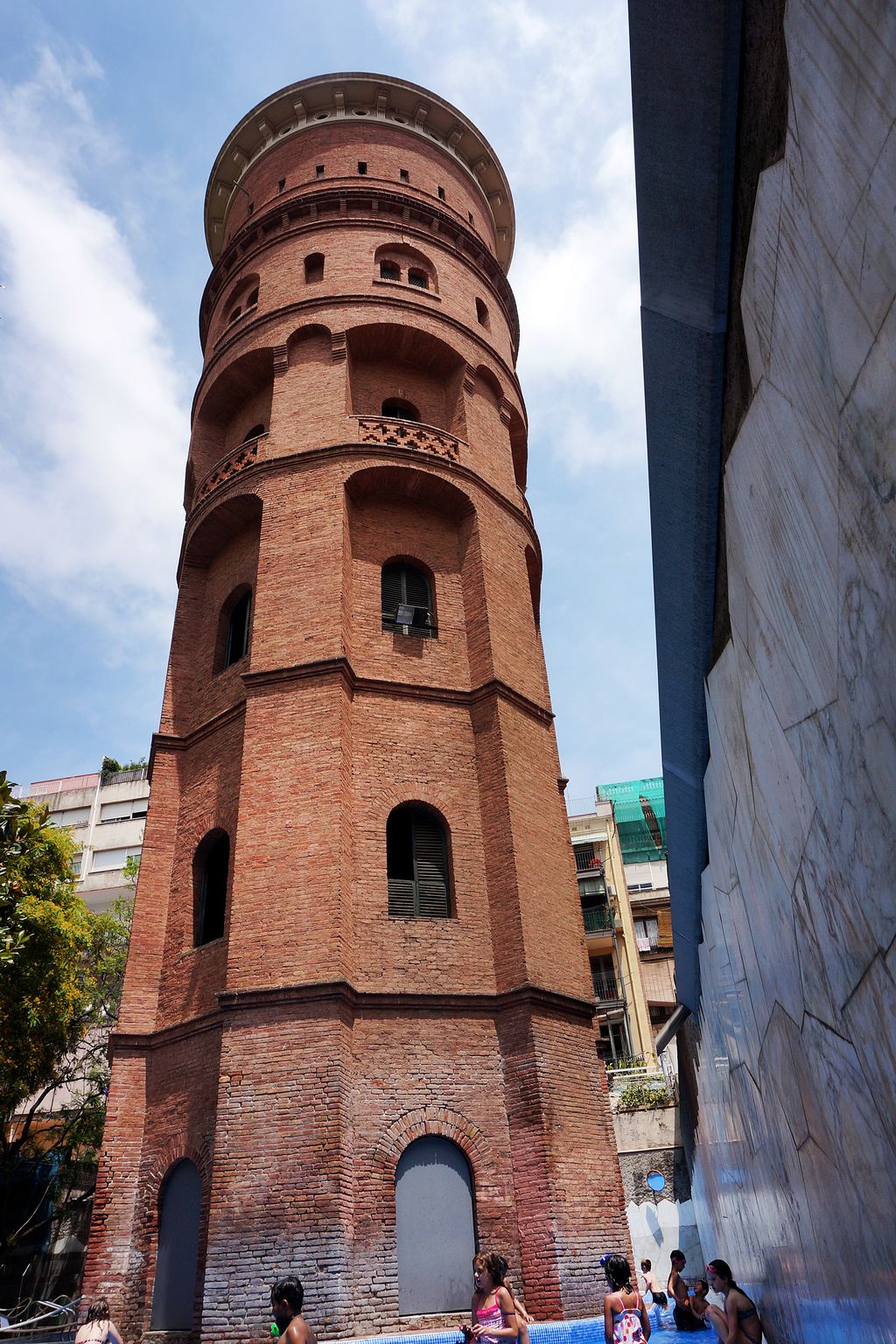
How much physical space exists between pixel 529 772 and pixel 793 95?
403 inches

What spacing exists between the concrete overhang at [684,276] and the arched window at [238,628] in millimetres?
9021

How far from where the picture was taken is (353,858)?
11.0 m

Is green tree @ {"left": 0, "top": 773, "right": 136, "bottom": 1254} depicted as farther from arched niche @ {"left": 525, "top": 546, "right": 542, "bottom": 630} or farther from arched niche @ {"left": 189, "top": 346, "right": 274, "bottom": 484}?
arched niche @ {"left": 525, "top": 546, "right": 542, "bottom": 630}

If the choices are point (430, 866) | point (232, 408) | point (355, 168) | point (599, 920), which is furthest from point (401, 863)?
point (599, 920)

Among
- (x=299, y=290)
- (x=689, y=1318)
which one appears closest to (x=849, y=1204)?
(x=689, y=1318)

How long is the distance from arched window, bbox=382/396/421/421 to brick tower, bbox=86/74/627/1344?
4 centimetres

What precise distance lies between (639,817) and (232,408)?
3372cm

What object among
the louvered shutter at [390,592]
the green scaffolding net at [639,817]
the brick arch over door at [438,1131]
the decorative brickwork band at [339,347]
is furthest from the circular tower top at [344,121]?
the green scaffolding net at [639,817]

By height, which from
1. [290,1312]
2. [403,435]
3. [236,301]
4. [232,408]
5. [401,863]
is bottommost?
[290,1312]

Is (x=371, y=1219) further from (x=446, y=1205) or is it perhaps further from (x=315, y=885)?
(x=315, y=885)

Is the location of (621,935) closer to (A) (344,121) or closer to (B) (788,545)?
(A) (344,121)

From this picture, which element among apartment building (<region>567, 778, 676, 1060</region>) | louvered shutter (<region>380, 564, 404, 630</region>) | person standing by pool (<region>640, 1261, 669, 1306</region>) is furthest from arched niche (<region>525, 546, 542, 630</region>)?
apartment building (<region>567, 778, 676, 1060</region>)

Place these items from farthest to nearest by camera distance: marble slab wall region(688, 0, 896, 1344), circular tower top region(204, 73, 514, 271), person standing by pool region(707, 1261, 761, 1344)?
circular tower top region(204, 73, 514, 271)
person standing by pool region(707, 1261, 761, 1344)
marble slab wall region(688, 0, 896, 1344)

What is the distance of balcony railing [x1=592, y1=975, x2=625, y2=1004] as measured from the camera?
30447mm
